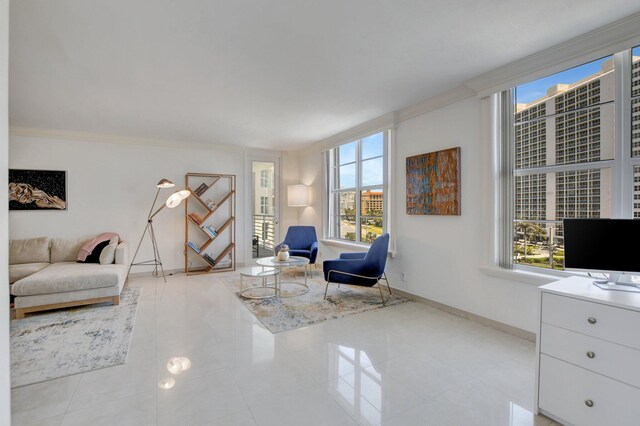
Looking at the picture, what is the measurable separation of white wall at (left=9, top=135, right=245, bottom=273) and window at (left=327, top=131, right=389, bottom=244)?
2322mm

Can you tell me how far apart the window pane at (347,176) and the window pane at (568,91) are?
277 cm

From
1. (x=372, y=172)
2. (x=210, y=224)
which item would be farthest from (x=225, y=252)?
(x=372, y=172)

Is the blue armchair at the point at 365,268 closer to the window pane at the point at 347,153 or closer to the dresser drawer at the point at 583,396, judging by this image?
the window pane at the point at 347,153

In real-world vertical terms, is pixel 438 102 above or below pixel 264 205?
above

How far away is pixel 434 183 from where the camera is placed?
3719 millimetres

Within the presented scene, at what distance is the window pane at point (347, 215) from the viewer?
5.45 meters

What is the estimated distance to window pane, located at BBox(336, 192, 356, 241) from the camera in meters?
5.45

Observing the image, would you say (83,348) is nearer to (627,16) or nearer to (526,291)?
(526,291)

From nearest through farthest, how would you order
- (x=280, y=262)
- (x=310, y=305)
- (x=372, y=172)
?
(x=310, y=305) → (x=280, y=262) → (x=372, y=172)

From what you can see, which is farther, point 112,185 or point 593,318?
point 112,185

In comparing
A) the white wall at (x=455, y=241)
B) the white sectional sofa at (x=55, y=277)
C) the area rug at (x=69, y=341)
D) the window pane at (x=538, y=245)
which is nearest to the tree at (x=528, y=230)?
the window pane at (x=538, y=245)

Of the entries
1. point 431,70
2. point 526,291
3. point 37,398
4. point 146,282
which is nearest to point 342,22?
point 431,70

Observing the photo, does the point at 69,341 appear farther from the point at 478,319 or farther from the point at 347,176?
the point at 347,176

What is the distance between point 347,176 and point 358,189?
45 centimetres
